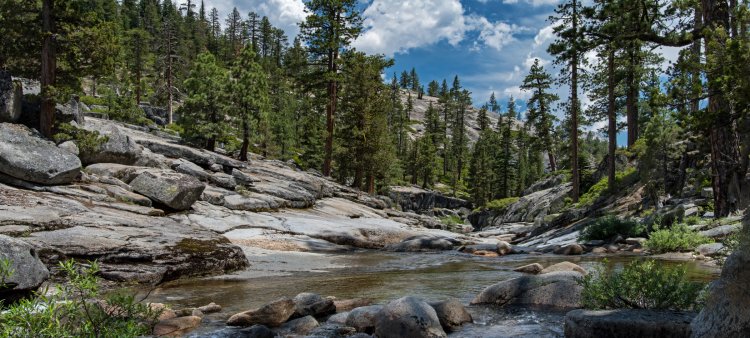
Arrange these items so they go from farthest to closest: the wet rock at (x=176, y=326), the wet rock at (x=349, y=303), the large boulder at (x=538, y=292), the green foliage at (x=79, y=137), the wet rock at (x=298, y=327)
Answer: the green foliage at (x=79, y=137) → the wet rock at (x=349, y=303) → the large boulder at (x=538, y=292) → the wet rock at (x=298, y=327) → the wet rock at (x=176, y=326)

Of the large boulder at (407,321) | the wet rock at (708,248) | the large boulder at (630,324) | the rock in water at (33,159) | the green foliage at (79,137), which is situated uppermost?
the green foliage at (79,137)

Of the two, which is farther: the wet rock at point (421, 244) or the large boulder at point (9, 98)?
the wet rock at point (421, 244)

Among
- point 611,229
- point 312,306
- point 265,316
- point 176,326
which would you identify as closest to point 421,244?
point 611,229

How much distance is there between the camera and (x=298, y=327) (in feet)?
25.0

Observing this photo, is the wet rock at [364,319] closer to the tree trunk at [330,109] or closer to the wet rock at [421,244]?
the wet rock at [421,244]

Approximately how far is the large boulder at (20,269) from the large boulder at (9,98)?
12.9 meters

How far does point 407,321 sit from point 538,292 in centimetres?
360

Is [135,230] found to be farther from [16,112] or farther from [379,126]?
[379,126]

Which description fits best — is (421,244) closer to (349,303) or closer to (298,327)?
(349,303)

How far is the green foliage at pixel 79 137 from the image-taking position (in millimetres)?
18172

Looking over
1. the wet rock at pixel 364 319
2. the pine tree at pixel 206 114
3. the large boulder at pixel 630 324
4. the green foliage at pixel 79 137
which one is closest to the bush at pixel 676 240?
the large boulder at pixel 630 324

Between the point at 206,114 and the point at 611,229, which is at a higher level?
the point at 206,114

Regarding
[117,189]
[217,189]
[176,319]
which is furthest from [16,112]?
[176,319]

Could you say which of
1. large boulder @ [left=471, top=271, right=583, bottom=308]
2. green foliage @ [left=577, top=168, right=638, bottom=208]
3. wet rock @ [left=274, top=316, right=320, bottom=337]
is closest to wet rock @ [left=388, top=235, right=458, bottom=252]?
green foliage @ [left=577, top=168, right=638, bottom=208]
